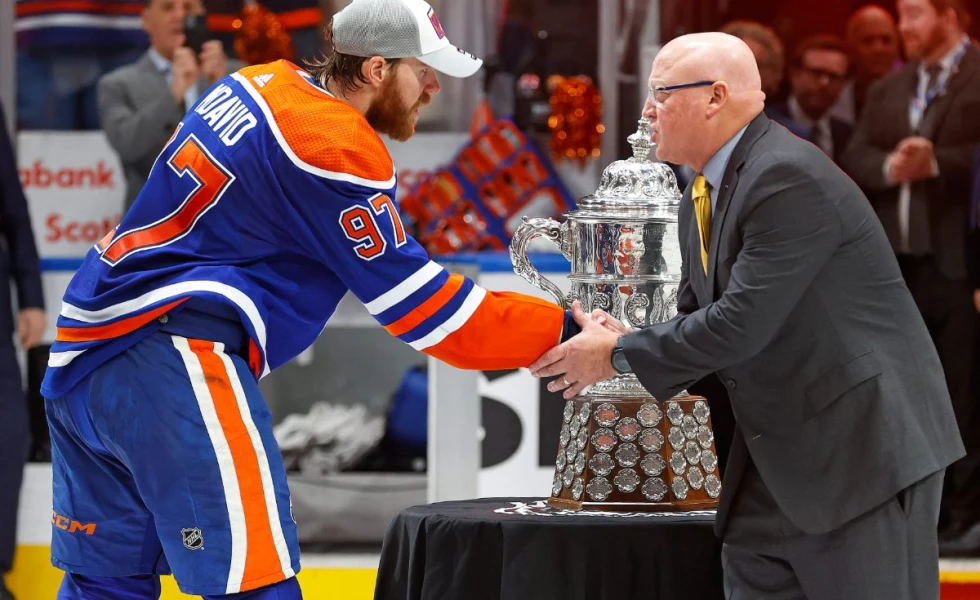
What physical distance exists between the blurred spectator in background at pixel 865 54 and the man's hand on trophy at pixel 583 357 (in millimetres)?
2939

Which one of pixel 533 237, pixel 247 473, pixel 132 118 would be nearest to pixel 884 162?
pixel 533 237

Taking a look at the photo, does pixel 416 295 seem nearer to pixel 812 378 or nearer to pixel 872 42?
pixel 812 378

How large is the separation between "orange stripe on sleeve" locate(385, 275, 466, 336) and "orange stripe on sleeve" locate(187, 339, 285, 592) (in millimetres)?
368

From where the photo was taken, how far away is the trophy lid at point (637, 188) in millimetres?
2793

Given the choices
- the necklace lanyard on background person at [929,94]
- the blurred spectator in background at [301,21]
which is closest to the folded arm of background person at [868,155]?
the necklace lanyard on background person at [929,94]

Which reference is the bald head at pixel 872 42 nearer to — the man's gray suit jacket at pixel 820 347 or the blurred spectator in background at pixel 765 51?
the blurred spectator in background at pixel 765 51

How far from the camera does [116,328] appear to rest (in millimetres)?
2506

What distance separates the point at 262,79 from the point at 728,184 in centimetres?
88

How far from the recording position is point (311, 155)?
2527 mm

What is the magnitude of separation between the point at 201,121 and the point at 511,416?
1.92 m

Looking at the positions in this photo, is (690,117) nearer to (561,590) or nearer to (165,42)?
(561,590)

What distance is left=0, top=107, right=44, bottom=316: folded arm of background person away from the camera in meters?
4.86

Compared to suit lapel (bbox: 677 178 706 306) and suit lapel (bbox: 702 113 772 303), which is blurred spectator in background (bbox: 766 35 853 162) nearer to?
suit lapel (bbox: 677 178 706 306)

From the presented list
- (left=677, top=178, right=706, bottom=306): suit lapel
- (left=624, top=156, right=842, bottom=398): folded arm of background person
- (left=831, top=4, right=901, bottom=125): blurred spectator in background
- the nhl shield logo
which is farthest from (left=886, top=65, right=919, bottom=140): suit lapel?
the nhl shield logo
